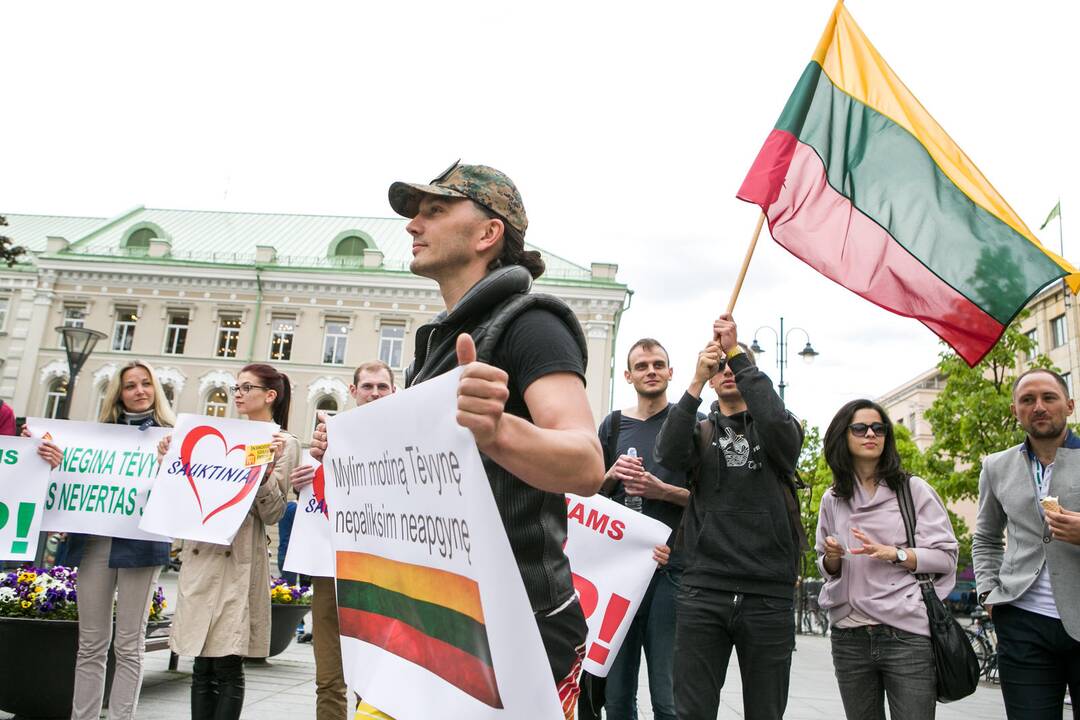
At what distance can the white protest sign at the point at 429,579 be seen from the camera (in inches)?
61.2

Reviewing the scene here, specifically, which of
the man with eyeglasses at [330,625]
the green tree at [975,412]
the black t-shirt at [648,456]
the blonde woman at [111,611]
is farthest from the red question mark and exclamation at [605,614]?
the green tree at [975,412]

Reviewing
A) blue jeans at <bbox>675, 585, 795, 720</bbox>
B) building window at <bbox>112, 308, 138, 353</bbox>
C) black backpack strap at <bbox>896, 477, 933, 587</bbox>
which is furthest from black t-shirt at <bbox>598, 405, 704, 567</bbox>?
building window at <bbox>112, 308, 138, 353</bbox>

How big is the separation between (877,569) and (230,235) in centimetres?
4243

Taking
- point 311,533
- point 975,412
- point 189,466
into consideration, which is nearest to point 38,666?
point 189,466

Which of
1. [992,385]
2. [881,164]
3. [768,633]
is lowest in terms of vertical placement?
[768,633]

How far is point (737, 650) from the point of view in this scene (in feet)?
12.3

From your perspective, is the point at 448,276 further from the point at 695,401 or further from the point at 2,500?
the point at 2,500

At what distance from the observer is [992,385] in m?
19.7

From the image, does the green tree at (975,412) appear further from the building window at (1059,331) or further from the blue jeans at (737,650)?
the building window at (1059,331)

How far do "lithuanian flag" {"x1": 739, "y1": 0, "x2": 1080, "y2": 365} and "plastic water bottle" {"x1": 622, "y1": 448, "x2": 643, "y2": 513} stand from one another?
1.62 metres

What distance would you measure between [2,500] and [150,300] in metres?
36.3

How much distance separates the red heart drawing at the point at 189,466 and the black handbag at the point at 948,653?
362cm

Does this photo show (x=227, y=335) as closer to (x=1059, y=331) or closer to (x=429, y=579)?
(x=429, y=579)

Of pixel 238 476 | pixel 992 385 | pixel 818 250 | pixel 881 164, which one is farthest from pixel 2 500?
pixel 992 385
